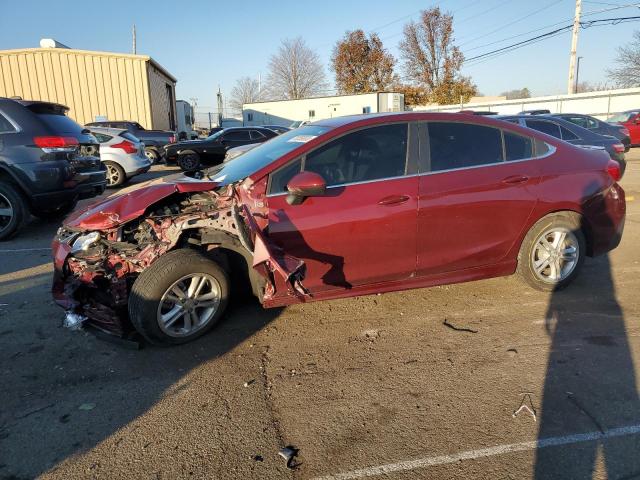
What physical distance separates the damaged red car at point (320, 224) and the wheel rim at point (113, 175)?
871cm

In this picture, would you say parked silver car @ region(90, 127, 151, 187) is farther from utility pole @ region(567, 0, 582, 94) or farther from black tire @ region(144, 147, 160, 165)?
utility pole @ region(567, 0, 582, 94)

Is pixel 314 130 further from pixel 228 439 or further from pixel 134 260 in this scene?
pixel 228 439

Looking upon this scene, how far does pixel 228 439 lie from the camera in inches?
102

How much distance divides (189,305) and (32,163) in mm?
4645

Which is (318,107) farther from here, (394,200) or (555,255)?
(394,200)

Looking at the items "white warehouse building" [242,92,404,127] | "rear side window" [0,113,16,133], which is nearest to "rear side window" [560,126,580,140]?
"rear side window" [0,113,16,133]

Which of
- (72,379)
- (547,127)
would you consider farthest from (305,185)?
(547,127)

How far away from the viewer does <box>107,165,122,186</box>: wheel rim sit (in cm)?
1185

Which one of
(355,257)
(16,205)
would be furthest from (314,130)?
(16,205)

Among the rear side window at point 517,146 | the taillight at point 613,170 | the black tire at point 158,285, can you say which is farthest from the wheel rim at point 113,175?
the taillight at point 613,170

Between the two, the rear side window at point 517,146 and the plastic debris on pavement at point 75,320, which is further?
the rear side window at point 517,146

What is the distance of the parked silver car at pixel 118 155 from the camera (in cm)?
1178

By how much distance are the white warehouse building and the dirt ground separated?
3364cm

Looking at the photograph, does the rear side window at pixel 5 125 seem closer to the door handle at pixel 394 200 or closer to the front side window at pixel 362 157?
the front side window at pixel 362 157
